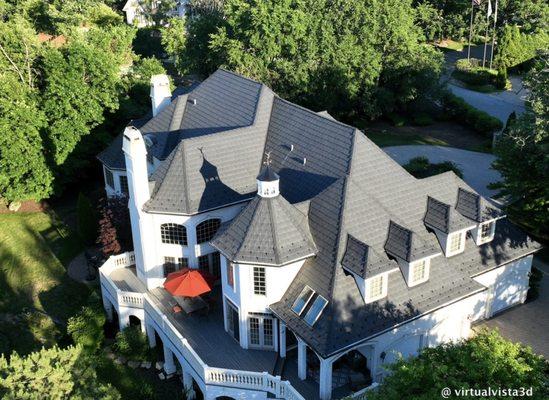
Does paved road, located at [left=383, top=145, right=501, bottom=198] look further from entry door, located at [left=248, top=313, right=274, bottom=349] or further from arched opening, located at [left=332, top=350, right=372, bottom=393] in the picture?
entry door, located at [left=248, top=313, right=274, bottom=349]

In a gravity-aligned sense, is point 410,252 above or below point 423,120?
above

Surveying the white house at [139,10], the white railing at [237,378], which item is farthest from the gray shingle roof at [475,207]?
the white house at [139,10]

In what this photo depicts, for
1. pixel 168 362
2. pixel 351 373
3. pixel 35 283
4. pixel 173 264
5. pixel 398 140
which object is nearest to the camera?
pixel 351 373

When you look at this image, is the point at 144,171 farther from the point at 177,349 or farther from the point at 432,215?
the point at 432,215

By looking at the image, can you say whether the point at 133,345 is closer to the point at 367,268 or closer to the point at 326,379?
the point at 326,379

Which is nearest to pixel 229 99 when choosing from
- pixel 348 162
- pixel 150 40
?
pixel 348 162

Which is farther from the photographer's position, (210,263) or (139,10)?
(139,10)

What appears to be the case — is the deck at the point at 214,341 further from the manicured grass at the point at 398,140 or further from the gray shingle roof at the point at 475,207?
the manicured grass at the point at 398,140

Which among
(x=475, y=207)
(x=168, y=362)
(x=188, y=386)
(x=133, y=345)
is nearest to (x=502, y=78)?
(x=475, y=207)
